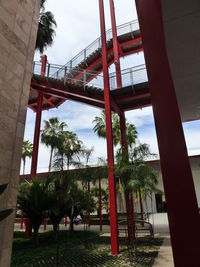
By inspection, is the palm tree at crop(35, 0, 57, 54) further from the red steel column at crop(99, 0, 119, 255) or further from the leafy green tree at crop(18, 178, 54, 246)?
the leafy green tree at crop(18, 178, 54, 246)

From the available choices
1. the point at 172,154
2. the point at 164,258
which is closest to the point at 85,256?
the point at 164,258

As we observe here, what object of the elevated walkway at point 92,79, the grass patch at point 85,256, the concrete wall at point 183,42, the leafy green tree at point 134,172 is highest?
the elevated walkway at point 92,79

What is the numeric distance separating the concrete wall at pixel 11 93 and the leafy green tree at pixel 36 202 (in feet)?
21.2

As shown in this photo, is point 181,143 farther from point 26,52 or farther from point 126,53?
point 126,53

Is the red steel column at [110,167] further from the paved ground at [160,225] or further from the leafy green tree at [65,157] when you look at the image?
the paved ground at [160,225]

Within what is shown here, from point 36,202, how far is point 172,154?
9.41m

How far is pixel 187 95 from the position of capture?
26.3ft

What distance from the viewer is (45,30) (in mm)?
12188

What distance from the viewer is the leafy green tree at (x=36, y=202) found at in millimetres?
10055

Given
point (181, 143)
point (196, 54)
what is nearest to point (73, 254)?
point (181, 143)

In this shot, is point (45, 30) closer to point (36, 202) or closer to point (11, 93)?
point (11, 93)

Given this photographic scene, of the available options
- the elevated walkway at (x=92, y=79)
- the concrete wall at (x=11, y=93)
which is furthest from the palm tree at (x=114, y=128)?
the concrete wall at (x=11, y=93)

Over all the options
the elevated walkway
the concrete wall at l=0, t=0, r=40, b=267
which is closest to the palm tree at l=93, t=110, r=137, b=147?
the elevated walkway

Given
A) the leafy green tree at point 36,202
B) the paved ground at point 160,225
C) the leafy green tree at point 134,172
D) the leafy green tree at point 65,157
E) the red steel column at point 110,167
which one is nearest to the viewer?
the red steel column at point 110,167
